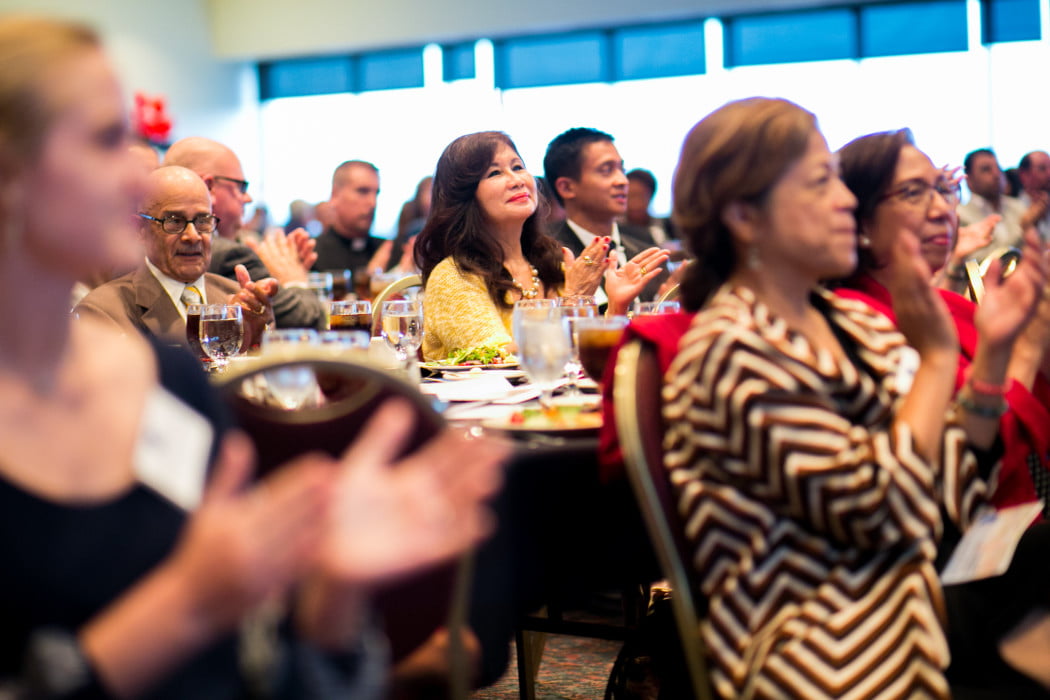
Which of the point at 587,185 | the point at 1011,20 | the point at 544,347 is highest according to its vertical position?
the point at 1011,20

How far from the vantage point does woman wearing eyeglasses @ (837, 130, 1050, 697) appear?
1.59 metres

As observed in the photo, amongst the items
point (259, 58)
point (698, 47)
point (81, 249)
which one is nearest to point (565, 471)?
point (81, 249)

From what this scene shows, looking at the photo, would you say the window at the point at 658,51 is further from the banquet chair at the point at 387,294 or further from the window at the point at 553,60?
the banquet chair at the point at 387,294

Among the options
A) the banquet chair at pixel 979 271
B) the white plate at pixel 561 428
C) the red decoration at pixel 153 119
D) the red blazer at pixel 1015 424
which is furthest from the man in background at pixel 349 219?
the red decoration at pixel 153 119

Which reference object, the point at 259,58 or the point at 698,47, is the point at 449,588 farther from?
the point at 259,58

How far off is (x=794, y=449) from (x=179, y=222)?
91.7 inches

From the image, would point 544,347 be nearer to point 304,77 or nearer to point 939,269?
point 939,269

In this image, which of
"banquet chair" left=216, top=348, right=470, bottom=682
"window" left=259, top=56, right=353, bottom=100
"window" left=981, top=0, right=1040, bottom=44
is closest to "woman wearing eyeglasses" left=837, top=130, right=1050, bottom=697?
"banquet chair" left=216, top=348, right=470, bottom=682

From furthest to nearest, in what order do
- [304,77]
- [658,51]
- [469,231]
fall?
1. [304,77]
2. [658,51]
3. [469,231]

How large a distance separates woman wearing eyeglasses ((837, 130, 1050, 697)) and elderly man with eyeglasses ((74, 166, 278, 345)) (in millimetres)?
1655

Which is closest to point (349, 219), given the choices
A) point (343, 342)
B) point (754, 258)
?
point (343, 342)

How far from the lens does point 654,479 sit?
139cm

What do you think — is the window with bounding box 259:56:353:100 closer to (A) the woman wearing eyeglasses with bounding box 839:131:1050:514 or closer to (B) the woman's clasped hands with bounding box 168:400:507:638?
(A) the woman wearing eyeglasses with bounding box 839:131:1050:514

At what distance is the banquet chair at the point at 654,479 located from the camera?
1343mm
